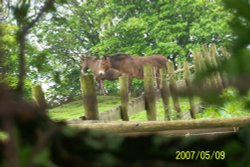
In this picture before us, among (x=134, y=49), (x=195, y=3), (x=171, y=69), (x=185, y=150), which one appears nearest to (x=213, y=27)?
(x=195, y=3)

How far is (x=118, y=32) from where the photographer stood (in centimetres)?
2048

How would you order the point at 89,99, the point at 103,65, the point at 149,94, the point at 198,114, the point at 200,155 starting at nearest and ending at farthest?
the point at 200,155, the point at 89,99, the point at 149,94, the point at 198,114, the point at 103,65

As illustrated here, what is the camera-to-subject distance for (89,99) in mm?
4410

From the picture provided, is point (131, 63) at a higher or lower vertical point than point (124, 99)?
higher

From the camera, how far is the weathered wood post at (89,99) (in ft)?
14.3

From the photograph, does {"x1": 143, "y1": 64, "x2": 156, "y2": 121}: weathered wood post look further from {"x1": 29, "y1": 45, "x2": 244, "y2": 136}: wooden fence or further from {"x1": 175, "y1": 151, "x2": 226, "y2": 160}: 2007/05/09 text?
{"x1": 175, "y1": 151, "x2": 226, "y2": 160}: 2007/05/09 text

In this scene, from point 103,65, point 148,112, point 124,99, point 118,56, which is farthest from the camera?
point 118,56

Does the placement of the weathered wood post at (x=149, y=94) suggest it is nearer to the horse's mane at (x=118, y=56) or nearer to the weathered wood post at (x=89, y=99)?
the weathered wood post at (x=89, y=99)

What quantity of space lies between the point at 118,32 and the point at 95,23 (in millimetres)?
1197

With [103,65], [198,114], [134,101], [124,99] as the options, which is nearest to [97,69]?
[103,65]

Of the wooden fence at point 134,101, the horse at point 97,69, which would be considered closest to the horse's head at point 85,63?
the horse at point 97,69

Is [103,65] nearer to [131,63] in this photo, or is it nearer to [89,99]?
[131,63]

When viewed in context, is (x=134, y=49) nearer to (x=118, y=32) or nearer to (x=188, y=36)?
(x=118, y=32)

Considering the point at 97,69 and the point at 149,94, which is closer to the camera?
the point at 149,94
